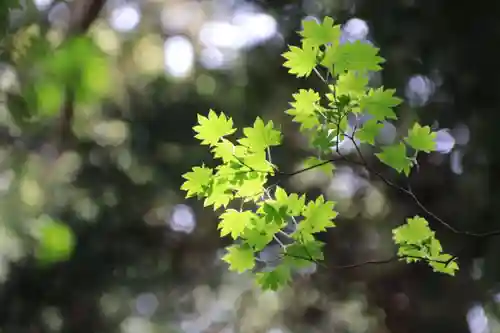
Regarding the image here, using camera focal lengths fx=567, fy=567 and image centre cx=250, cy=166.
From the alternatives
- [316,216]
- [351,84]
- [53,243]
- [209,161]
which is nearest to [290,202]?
[316,216]

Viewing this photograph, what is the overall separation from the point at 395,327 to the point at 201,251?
29.7 inches

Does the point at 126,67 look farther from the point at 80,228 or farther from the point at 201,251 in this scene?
the point at 201,251

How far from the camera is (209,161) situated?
66.6 inches

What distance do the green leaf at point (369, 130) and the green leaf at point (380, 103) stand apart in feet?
0.09

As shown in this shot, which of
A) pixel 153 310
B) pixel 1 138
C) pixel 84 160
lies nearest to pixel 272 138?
pixel 1 138

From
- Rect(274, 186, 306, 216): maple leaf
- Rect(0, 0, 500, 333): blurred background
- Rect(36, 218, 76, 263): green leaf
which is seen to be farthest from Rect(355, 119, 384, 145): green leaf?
Rect(0, 0, 500, 333): blurred background

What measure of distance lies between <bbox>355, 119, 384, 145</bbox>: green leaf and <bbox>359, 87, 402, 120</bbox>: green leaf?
0.03m

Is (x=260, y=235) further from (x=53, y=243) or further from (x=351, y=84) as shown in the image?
(x=53, y=243)

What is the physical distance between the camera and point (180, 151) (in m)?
1.94

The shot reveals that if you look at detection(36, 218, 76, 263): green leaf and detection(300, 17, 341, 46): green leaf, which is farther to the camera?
detection(300, 17, 341, 46): green leaf

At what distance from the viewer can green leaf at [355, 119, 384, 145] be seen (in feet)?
2.06

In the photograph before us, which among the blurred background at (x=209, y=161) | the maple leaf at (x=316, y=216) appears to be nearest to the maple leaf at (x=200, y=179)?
the maple leaf at (x=316, y=216)

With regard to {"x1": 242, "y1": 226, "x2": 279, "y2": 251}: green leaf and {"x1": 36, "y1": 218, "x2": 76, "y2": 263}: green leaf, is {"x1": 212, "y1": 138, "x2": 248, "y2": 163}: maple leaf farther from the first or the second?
{"x1": 36, "y1": 218, "x2": 76, "y2": 263}: green leaf

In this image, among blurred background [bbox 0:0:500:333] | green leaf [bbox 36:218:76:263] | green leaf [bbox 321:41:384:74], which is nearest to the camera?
green leaf [bbox 36:218:76:263]
